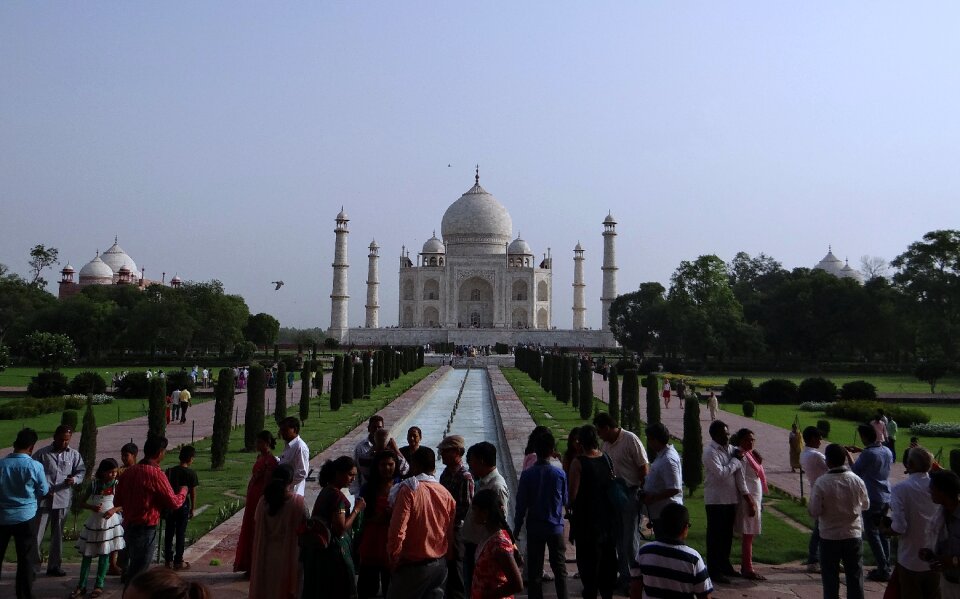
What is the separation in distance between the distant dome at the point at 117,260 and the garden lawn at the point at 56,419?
144 ft

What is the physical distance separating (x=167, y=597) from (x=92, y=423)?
21.4 feet

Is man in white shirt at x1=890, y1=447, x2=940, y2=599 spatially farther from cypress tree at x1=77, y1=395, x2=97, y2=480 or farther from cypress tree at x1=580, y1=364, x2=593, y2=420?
cypress tree at x1=580, y1=364, x2=593, y2=420

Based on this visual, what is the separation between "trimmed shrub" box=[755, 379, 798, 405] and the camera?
19281mm

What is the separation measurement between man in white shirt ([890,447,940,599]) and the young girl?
3.79m

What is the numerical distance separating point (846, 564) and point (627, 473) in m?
1.19

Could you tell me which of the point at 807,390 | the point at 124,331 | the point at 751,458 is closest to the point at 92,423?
the point at 751,458

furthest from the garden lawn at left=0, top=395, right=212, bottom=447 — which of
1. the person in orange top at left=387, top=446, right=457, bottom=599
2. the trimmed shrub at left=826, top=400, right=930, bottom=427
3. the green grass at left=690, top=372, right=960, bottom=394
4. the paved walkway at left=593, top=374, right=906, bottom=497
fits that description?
the green grass at left=690, top=372, right=960, bottom=394

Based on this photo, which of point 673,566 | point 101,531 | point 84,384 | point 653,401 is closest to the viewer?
point 673,566

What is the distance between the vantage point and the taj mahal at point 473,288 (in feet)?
159

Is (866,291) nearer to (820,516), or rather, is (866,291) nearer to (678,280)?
(678,280)

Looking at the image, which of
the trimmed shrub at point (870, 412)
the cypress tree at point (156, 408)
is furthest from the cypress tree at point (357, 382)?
the trimmed shrub at point (870, 412)

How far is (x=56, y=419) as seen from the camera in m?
15.0

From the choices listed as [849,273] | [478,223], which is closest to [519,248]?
[478,223]

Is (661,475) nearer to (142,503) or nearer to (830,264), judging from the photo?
(142,503)
